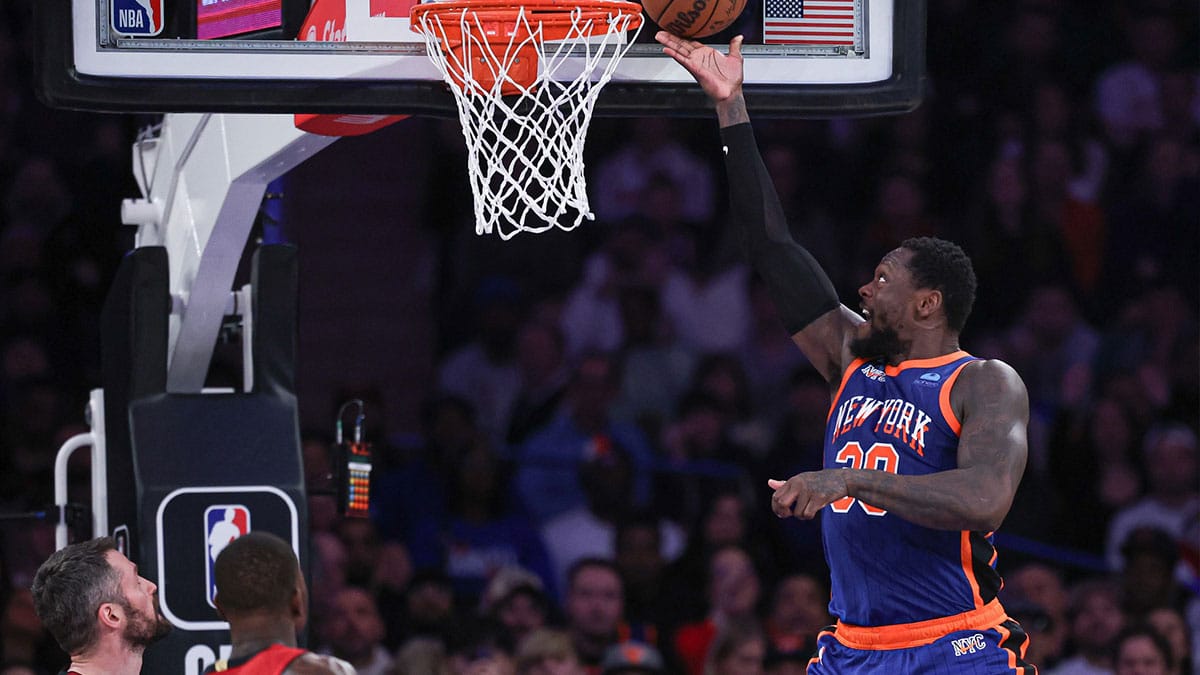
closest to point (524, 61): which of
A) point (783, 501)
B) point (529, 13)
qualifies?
point (529, 13)

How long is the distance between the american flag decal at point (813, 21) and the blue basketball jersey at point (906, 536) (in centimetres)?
94

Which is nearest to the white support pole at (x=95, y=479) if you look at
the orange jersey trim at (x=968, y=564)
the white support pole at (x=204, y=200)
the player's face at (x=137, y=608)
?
the white support pole at (x=204, y=200)

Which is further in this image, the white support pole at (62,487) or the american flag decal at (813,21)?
the white support pole at (62,487)

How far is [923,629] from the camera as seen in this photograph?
193 inches

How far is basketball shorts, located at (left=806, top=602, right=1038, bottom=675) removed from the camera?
16.0 ft

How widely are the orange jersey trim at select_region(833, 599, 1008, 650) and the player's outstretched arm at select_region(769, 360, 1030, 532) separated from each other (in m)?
0.37

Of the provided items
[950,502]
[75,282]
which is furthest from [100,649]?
[75,282]

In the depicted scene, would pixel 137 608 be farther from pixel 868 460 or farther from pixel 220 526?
pixel 868 460

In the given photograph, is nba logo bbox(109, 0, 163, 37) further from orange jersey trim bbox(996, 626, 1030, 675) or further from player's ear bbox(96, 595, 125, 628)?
orange jersey trim bbox(996, 626, 1030, 675)

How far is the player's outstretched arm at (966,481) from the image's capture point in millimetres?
4223

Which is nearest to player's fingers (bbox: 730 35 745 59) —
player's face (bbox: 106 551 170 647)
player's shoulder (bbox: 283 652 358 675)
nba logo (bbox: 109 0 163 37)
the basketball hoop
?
the basketball hoop

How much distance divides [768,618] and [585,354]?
238 centimetres

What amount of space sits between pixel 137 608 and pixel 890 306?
2210 mm

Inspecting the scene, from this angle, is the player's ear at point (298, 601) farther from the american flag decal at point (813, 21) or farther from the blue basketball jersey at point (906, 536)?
the american flag decal at point (813, 21)
